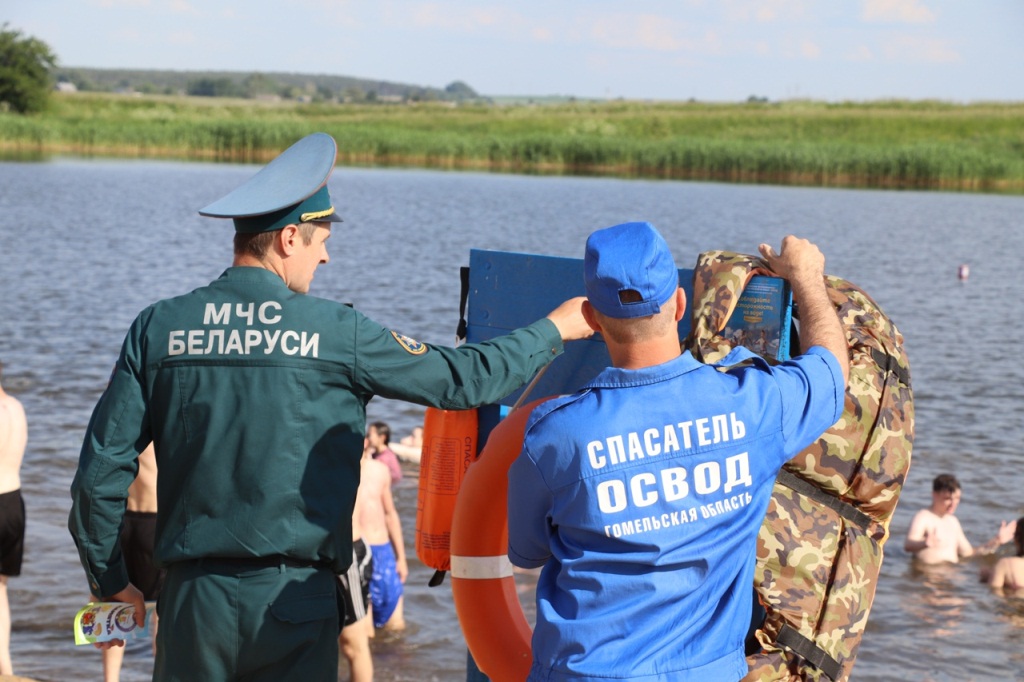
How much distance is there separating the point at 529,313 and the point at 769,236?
2499 centimetres

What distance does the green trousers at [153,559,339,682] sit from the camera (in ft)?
8.32

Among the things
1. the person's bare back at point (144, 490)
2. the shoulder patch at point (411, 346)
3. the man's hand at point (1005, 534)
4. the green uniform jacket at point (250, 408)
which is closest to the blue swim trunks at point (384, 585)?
the person's bare back at point (144, 490)

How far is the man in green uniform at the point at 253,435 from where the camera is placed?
2.54 m

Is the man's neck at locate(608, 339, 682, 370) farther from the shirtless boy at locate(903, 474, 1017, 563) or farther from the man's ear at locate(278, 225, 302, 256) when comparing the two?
the shirtless boy at locate(903, 474, 1017, 563)

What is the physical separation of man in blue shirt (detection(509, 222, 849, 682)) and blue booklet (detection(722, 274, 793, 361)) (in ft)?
2.32

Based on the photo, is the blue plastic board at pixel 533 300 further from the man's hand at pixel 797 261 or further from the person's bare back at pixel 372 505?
the person's bare back at pixel 372 505

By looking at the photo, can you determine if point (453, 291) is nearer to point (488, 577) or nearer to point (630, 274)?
point (488, 577)

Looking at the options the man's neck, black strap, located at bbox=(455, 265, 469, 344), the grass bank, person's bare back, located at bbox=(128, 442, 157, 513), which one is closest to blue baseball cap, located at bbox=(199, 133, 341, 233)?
black strap, located at bbox=(455, 265, 469, 344)

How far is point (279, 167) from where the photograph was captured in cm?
275

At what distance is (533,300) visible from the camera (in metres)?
3.31

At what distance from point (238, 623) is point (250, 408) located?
1.60 feet

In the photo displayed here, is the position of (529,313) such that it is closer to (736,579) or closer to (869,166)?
(736,579)

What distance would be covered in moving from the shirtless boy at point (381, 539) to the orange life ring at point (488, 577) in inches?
132

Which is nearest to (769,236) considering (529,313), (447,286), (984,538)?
(447,286)
